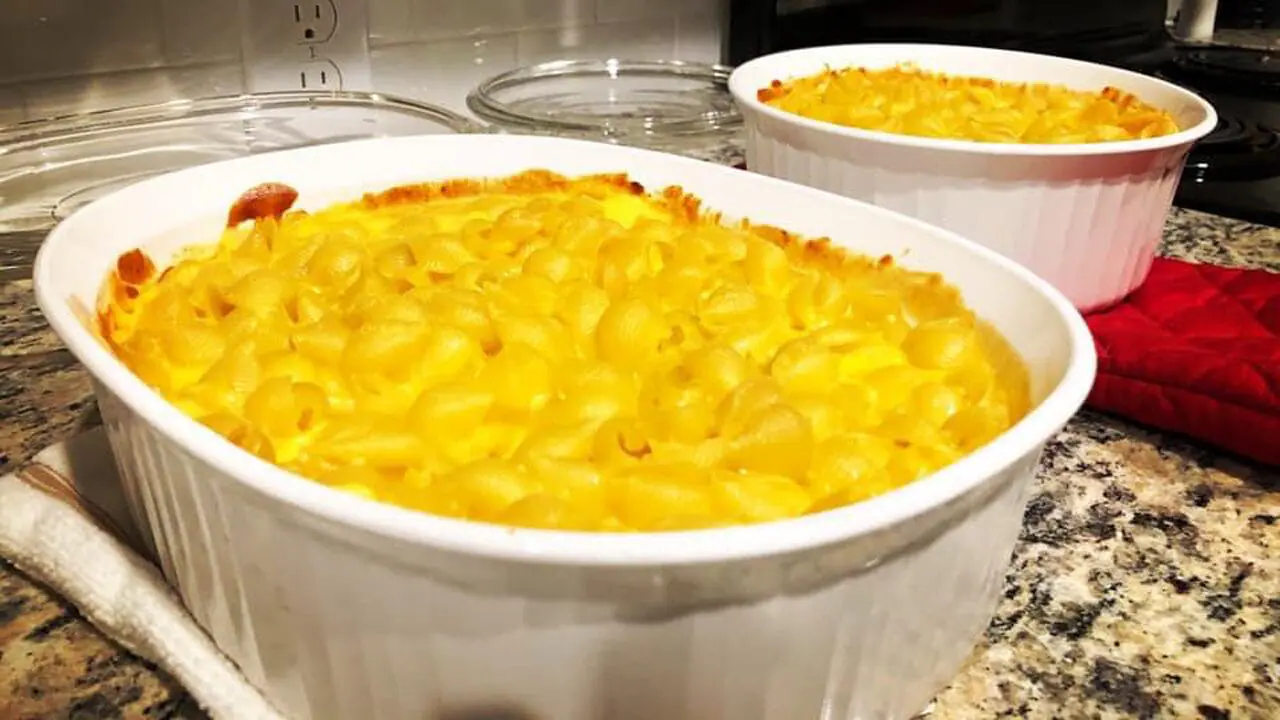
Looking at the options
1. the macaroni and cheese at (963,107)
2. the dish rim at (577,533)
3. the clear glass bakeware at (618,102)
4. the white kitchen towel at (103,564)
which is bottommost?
the white kitchen towel at (103,564)

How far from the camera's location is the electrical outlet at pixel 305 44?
133 cm

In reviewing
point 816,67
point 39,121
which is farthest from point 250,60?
point 816,67

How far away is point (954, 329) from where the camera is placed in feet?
2.32

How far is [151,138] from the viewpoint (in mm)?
1243

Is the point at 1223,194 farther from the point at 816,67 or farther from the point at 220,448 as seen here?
the point at 220,448

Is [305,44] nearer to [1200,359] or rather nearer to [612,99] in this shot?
[612,99]

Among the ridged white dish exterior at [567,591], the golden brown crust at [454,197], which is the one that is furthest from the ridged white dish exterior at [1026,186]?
the ridged white dish exterior at [567,591]

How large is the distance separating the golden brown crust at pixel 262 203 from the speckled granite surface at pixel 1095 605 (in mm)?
183

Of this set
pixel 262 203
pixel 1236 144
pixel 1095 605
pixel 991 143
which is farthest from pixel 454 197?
pixel 1236 144

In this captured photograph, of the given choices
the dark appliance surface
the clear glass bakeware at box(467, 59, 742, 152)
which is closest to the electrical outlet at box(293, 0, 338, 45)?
the clear glass bakeware at box(467, 59, 742, 152)

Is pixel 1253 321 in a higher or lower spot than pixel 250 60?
lower

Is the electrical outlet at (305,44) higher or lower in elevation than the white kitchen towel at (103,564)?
higher

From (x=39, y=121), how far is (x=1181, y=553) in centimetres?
113

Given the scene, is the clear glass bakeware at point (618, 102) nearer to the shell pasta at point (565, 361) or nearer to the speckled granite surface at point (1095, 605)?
the shell pasta at point (565, 361)
